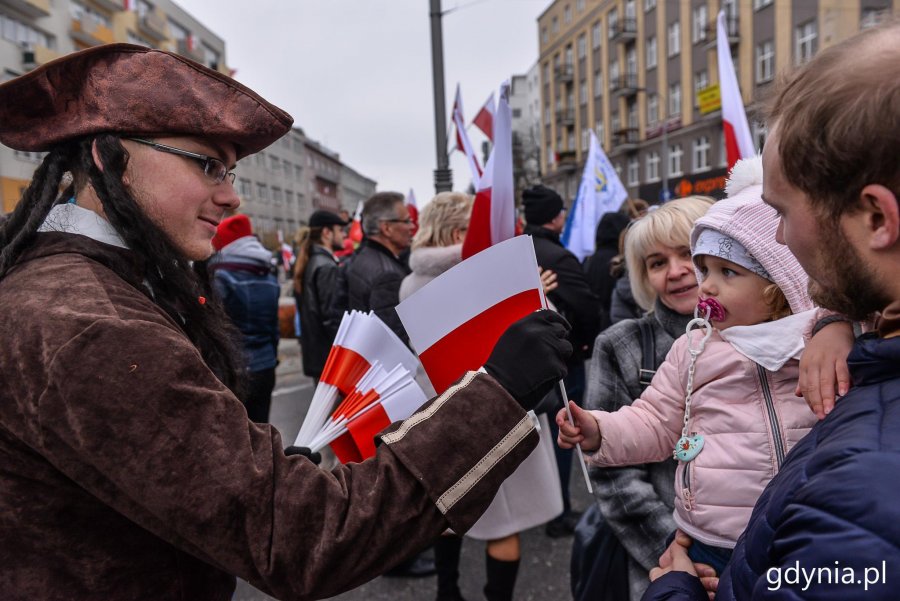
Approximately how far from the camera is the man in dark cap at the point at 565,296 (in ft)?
11.6

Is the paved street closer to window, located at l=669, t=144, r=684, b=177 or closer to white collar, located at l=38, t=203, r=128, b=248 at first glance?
white collar, located at l=38, t=203, r=128, b=248

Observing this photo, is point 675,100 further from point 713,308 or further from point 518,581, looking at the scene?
point 713,308

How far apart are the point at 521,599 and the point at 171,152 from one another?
2.78 m

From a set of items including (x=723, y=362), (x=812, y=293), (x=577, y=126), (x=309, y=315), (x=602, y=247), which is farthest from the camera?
(x=577, y=126)

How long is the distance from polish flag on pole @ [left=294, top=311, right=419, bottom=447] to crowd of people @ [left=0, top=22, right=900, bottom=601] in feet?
0.41

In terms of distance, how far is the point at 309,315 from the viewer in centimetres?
488

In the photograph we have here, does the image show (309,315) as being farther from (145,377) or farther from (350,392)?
(145,377)

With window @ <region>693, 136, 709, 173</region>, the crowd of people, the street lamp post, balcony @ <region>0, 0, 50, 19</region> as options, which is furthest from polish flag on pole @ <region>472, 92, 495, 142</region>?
balcony @ <region>0, 0, 50, 19</region>

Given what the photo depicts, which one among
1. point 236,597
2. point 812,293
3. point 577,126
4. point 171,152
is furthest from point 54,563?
point 577,126

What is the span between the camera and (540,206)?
13.9ft

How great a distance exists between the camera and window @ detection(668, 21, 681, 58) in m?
31.2

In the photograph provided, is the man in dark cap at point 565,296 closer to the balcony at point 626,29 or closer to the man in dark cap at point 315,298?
the man in dark cap at point 315,298

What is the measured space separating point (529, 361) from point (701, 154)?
32021 mm

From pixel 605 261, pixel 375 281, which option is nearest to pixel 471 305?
pixel 375 281
